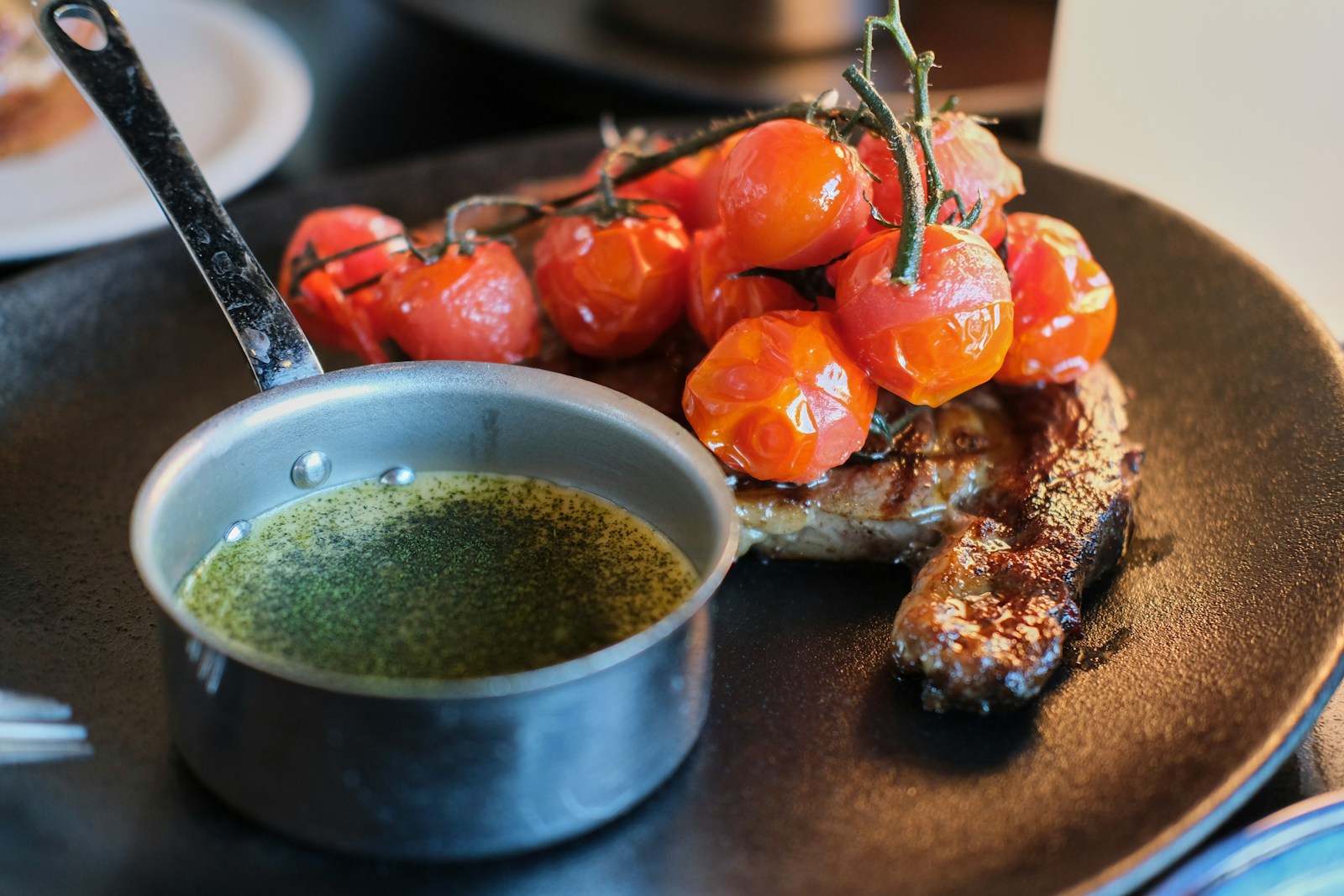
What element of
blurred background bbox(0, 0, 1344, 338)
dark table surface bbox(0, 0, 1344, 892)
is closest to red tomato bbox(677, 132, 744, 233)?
blurred background bbox(0, 0, 1344, 338)

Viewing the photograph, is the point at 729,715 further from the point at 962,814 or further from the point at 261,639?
the point at 261,639

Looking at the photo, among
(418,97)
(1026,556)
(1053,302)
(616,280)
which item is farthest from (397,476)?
(418,97)

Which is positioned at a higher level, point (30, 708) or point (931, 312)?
point (931, 312)

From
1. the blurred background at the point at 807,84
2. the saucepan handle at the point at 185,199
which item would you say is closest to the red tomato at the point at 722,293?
the saucepan handle at the point at 185,199

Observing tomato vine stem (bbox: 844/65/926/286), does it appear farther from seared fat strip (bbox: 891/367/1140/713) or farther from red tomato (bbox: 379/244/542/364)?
red tomato (bbox: 379/244/542/364)

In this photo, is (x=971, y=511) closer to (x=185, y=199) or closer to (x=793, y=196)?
(x=793, y=196)

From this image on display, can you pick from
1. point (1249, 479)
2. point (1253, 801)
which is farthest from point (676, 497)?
point (1249, 479)
